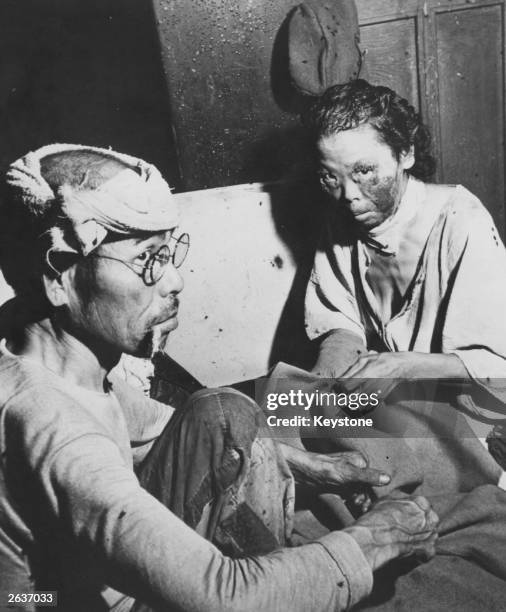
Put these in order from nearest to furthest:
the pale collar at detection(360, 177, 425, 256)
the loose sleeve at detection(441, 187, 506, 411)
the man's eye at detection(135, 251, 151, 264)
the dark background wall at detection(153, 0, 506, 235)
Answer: the man's eye at detection(135, 251, 151, 264) < the loose sleeve at detection(441, 187, 506, 411) < the pale collar at detection(360, 177, 425, 256) < the dark background wall at detection(153, 0, 506, 235)

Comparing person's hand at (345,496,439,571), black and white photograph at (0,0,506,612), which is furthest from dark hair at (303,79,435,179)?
person's hand at (345,496,439,571)

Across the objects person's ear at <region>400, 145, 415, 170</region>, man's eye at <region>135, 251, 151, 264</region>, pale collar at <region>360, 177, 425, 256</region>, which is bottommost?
pale collar at <region>360, 177, 425, 256</region>

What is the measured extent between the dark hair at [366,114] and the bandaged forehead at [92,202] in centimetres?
53

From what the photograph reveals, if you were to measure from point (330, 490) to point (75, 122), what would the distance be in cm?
141

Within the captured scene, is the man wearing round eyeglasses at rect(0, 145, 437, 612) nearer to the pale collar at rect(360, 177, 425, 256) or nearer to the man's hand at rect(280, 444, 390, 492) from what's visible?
the man's hand at rect(280, 444, 390, 492)

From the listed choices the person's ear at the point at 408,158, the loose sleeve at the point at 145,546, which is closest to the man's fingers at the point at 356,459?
the loose sleeve at the point at 145,546

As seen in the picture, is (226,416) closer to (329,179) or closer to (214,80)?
(329,179)

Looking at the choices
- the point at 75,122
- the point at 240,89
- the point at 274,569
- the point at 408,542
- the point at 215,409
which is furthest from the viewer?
the point at 75,122

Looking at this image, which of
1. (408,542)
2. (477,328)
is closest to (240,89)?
(477,328)

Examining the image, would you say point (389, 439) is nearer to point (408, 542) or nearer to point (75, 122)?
point (408, 542)

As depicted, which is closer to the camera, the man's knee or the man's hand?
the man's knee

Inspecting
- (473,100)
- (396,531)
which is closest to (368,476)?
(396,531)

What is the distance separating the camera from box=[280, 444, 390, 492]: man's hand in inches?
44.4

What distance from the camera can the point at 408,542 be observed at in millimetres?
913
